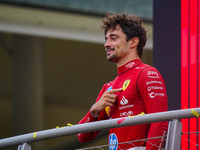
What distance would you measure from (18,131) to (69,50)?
255 cm

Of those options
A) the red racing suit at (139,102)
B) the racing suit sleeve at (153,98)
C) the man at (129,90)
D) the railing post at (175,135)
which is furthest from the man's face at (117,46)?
the railing post at (175,135)

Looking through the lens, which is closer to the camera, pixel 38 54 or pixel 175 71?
pixel 175 71

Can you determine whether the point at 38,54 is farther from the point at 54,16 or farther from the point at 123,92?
the point at 123,92

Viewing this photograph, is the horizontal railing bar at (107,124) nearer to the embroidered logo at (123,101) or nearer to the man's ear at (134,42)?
the embroidered logo at (123,101)

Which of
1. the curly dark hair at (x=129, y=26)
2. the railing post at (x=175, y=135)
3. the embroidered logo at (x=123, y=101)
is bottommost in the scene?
the railing post at (x=175, y=135)

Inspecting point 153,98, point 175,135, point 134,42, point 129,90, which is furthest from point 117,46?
point 175,135

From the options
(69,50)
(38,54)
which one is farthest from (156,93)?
(69,50)

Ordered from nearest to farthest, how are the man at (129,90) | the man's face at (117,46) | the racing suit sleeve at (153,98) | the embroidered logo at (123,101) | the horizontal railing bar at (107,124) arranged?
the horizontal railing bar at (107,124), the racing suit sleeve at (153,98), the man at (129,90), the embroidered logo at (123,101), the man's face at (117,46)

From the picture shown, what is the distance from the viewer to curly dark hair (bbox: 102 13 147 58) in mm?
3424

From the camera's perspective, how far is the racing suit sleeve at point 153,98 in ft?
9.41

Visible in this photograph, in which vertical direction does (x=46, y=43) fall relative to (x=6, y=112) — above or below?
above

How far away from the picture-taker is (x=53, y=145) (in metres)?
14.4

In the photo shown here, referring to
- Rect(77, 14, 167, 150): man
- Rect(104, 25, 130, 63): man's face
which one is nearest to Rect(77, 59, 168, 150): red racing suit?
Rect(77, 14, 167, 150): man

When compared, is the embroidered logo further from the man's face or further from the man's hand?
the man's face
